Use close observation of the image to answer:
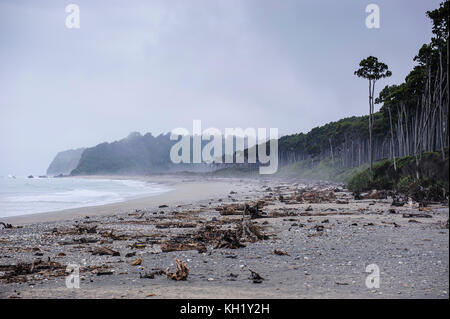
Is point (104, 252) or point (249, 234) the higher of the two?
point (249, 234)

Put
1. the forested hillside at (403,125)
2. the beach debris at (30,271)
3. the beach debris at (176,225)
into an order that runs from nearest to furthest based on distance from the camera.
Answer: the beach debris at (30,271) → the beach debris at (176,225) → the forested hillside at (403,125)

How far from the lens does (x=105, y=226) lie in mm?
15133

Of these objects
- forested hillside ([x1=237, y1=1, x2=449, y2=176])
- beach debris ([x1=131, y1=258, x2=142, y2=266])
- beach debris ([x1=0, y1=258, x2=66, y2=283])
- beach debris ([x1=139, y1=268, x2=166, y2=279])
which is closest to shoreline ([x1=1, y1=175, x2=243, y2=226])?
beach debris ([x1=0, y1=258, x2=66, y2=283])

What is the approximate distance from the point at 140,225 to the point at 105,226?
154 cm

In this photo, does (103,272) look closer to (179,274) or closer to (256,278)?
(179,274)

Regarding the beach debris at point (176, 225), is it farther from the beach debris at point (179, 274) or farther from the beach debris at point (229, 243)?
the beach debris at point (179, 274)

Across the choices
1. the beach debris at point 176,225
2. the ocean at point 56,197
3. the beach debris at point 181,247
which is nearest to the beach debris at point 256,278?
the beach debris at point 181,247

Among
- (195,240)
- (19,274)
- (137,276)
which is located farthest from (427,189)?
(19,274)

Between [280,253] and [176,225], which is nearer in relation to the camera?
[280,253]

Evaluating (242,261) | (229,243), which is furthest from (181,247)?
(242,261)

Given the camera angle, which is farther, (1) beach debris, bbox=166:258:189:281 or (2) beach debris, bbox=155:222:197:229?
(2) beach debris, bbox=155:222:197:229

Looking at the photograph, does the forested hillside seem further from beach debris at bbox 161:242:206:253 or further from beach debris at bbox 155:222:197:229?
beach debris at bbox 155:222:197:229

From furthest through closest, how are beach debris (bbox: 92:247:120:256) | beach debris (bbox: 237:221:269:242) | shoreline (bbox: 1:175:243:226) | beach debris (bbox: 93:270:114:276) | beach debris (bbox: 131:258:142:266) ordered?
shoreline (bbox: 1:175:243:226) < beach debris (bbox: 237:221:269:242) < beach debris (bbox: 92:247:120:256) < beach debris (bbox: 131:258:142:266) < beach debris (bbox: 93:270:114:276)

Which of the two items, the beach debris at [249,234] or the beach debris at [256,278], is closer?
the beach debris at [256,278]
